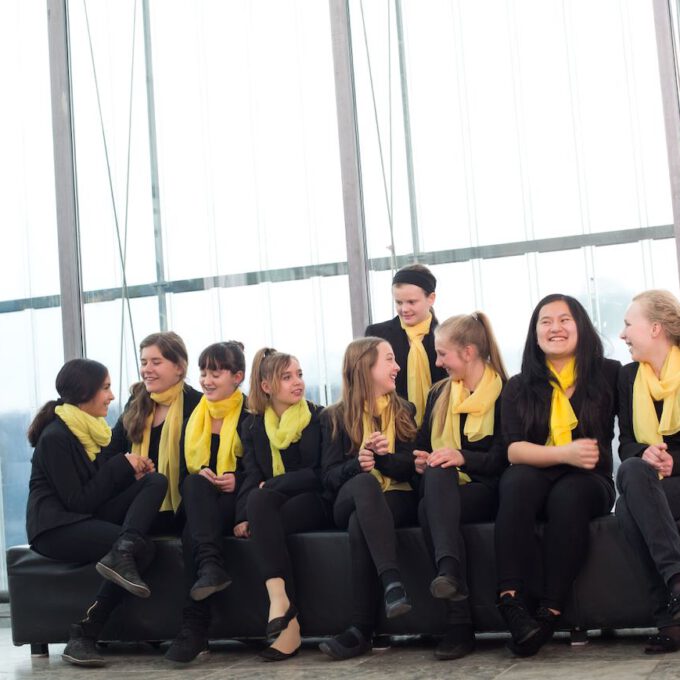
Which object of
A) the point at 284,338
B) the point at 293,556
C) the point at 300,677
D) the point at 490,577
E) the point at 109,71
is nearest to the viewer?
the point at 300,677

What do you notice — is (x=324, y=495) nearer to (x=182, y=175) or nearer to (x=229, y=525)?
(x=229, y=525)

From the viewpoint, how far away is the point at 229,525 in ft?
12.1

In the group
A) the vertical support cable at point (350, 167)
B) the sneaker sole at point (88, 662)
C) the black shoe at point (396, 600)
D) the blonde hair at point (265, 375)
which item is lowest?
the sneaker sole at point (88, 662)

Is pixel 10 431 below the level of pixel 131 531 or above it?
above

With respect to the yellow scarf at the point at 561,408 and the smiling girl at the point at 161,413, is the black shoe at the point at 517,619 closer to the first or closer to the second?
the yellow scarf at the point at 561,408

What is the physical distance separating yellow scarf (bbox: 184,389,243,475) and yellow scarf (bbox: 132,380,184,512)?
0.25ft

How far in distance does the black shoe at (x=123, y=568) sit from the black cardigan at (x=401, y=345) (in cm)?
116

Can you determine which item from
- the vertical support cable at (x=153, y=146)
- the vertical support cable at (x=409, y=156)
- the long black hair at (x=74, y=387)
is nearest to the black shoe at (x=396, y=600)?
the long black hair at (x=74, y=387)

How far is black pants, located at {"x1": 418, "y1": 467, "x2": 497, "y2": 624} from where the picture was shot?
313cm

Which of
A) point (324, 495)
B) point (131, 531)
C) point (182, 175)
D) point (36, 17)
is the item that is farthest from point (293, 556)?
point (36, 17)

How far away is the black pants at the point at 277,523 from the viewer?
340 centimetres

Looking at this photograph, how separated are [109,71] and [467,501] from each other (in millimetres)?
3024

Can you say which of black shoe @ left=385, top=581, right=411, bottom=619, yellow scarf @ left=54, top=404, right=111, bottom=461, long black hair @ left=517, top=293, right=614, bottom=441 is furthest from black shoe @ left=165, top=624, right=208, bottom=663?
long black hair @ left=517, top=293, right=614, bottom=441

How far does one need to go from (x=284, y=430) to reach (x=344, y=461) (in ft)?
0.86
